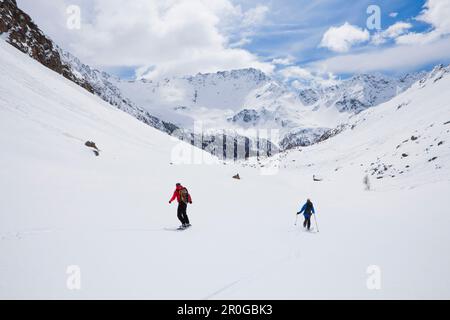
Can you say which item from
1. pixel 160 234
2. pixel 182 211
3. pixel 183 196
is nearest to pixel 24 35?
pixel 183 196

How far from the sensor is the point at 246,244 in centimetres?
1155

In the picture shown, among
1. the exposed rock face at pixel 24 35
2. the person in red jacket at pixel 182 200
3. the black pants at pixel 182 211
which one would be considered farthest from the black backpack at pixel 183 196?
the exposed rock face at pixel 24 35

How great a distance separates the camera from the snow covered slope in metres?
7.43

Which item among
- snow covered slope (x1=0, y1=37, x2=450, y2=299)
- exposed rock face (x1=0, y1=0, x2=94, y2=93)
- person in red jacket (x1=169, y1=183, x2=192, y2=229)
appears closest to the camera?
snow covered slope (x1=0, y1=37, x2=450, y2=299)

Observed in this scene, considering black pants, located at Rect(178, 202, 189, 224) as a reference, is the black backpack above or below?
above

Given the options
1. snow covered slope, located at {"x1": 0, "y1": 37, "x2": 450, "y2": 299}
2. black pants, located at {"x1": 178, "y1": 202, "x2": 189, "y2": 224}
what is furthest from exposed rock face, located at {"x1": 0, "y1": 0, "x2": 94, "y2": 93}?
black pants, located at {"x1": 178, "y1": 202, "x2": 189, "y2": 224}

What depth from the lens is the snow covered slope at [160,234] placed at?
24.4 feet

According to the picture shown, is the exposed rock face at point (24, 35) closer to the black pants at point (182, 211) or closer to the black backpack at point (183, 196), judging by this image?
the black backpack at point (183, 196)

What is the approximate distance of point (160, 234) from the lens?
11625 millimetres

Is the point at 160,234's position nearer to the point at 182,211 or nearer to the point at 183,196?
the point at 182,211

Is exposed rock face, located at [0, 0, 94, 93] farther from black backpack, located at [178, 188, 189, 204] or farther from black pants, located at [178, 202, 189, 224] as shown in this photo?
black pants, located at [178, 202, 189, 224]

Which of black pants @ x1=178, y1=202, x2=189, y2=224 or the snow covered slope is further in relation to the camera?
black pants @ x1=178, y1=202, x2=189, y2=224

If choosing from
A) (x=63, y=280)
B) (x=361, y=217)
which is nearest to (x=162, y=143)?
(x=361, y=217)
